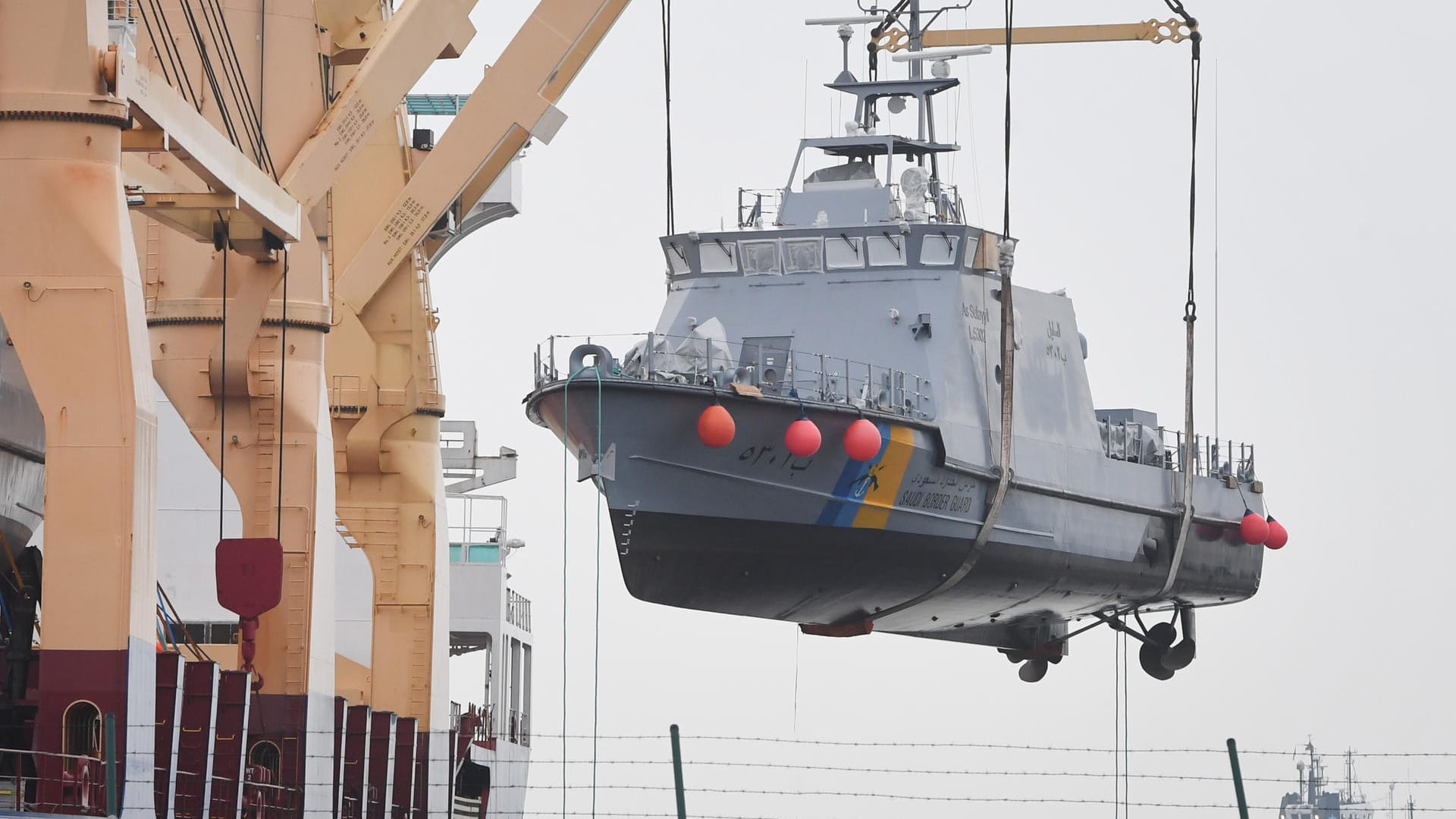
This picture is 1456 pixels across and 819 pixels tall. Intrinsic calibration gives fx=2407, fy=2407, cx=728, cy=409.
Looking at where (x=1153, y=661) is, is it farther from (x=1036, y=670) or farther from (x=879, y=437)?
(x=879, y=437)

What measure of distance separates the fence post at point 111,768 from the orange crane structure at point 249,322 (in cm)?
78

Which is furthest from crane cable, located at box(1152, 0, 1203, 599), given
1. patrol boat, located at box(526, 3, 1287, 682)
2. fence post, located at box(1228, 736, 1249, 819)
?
fence post, located at box(1228, 736, 1249, 819)

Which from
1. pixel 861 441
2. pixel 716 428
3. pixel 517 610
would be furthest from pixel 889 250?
pixel 517 610

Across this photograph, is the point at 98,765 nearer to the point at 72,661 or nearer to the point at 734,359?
the point at 72,661

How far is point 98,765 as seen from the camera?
12.8 meters

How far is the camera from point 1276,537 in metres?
32.5

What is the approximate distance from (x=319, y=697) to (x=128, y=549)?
5.20 metres

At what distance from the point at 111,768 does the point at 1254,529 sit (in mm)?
22874

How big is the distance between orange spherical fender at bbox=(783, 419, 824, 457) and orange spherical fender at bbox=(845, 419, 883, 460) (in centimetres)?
57

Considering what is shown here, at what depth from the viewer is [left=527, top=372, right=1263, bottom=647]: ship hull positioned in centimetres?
2266

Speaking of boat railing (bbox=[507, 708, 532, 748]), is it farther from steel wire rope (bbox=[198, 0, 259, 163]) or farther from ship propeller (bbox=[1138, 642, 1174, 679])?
steel wire rope (bbox=[198, 0, 259, 163])

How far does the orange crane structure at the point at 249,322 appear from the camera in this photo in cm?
1282

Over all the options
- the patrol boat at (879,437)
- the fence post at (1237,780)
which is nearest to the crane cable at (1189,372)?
the patrol boat at (879,437)

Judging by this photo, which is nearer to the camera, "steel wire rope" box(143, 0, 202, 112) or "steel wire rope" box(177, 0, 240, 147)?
"steel wire rope" box(177, 0, 240, 147)
